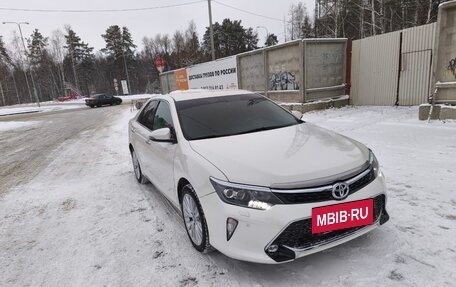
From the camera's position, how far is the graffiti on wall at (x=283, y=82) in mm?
13108

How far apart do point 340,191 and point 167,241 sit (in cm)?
193

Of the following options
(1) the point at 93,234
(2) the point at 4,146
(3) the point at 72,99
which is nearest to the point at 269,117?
(1) the point at 93,234

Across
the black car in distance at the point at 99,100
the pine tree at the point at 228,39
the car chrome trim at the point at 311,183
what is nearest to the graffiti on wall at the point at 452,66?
the car chrome trim at the point at 311,183

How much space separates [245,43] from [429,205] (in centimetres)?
6490

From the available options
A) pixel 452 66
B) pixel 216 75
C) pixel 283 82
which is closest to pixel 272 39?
pixel 216 75

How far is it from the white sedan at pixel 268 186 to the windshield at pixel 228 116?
22 millimetres

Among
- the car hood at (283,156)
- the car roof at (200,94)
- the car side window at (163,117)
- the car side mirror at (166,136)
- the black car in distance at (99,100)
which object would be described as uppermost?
the car roof at (200,94)

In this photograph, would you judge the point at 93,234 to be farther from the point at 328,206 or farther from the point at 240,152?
the point at 328,206

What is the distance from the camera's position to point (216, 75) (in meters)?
18.9

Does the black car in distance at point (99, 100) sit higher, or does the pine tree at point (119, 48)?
the pine tree at point (119, 48)

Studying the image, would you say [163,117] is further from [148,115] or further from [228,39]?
[228,39]

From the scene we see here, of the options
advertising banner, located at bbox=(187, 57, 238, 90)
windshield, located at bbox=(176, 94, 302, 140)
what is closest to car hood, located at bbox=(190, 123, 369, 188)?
windshield, located at bbox=(176, 94, 302, 140)

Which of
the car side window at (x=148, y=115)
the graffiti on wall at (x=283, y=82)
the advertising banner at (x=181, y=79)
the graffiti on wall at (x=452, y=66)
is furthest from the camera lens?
the advertising banner at (x=181, y=79)

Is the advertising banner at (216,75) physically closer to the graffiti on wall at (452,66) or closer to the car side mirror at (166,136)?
the graffiti on wall at (452,66)
